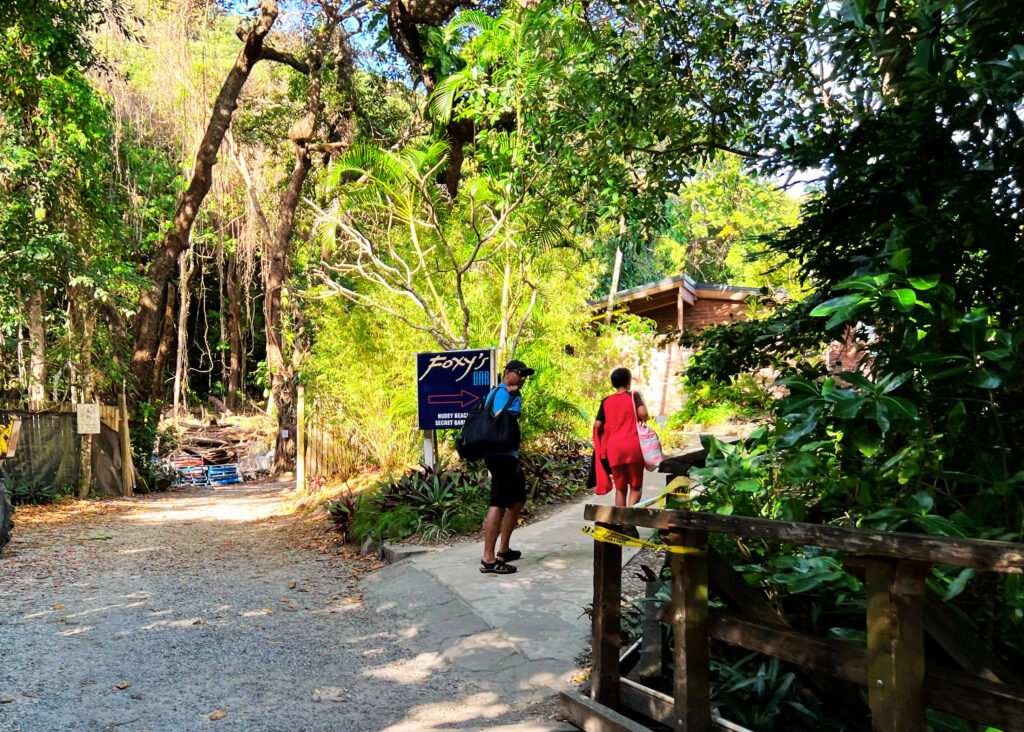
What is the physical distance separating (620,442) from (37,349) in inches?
605

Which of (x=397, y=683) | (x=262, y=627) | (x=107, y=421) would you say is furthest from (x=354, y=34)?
(x=397, y=683)

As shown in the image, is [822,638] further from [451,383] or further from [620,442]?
[451,383]

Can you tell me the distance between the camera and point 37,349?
59.0ft

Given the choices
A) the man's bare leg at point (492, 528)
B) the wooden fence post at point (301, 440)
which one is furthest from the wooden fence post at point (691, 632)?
the wooden fence post at point (301, 440)

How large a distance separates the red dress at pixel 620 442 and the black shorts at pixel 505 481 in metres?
1.14

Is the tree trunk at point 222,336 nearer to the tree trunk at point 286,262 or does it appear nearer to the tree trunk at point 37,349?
the tree trunk at point 286,262

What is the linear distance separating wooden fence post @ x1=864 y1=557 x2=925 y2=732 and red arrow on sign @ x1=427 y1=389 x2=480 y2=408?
7.05m

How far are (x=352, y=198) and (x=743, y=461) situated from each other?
30.2 ft

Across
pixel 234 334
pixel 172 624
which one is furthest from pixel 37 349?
pixel 234 334

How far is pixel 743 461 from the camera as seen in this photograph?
13.8 feet

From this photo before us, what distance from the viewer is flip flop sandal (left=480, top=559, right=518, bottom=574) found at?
23.2 feet

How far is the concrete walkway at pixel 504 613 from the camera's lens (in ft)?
16.3

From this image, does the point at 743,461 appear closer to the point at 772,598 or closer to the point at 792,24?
the point at 772,598

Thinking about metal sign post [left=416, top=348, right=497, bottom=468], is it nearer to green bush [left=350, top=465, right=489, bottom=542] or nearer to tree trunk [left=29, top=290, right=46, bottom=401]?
green bush [left=350, top=465, right=489, bottom=542]
